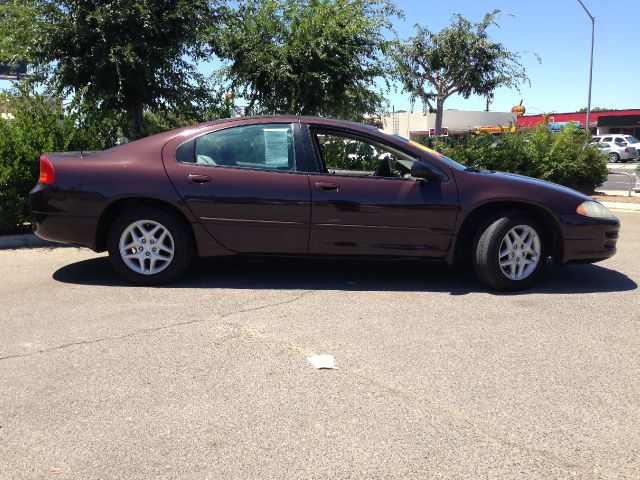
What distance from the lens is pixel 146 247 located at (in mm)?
5332

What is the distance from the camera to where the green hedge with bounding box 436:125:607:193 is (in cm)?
1244

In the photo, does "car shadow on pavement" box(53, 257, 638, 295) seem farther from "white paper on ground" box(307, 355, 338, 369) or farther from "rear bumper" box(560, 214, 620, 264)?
"white paper on ground" box(307, 355, 338, 369)

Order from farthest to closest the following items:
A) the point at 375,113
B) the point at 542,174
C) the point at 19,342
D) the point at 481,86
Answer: the point at 481,86 < the point at 542,174 < the point at 375,113 < the point at 19,342

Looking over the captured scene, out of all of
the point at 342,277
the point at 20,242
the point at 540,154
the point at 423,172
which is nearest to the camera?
the point at 423,172

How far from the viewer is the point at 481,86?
85.5 feet

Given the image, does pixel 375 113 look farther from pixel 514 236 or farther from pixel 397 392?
pixel 397 392

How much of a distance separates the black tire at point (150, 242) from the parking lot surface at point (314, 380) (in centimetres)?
15

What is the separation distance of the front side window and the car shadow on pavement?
90cm

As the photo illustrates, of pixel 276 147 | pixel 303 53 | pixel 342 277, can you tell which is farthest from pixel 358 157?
pixel 276 147

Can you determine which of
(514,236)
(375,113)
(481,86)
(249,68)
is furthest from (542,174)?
(481,86)

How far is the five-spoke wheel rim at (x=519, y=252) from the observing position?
5.36 m

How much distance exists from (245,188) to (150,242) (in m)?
0.98

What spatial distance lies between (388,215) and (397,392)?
7.35ft

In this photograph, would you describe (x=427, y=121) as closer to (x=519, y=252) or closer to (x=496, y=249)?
(x=519, y=252)
